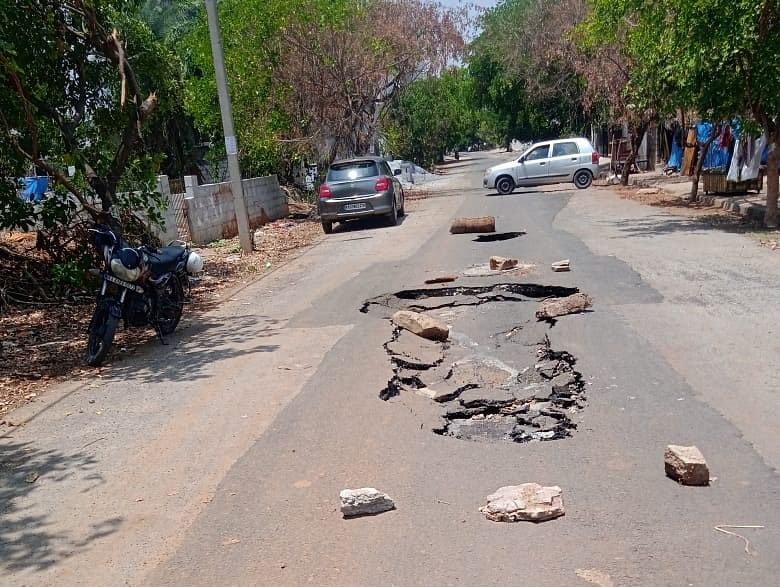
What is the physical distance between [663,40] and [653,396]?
399 inches

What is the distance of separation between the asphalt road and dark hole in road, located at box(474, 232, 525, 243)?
5.13 meters

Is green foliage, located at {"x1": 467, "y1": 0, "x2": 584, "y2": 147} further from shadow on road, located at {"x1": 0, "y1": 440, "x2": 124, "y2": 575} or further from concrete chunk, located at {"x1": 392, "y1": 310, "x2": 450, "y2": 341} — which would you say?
shadow on road, located at {"x1": 0, "y1": 440, "x2": 124, "y2": 575}

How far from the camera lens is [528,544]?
3.43 meters

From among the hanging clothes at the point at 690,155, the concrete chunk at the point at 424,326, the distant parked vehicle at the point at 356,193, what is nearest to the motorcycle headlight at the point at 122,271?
the concrete chunk at the point at 424,326

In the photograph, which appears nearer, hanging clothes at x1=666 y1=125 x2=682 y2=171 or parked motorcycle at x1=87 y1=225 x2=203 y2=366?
parked motorcycle at x1=87 y1=225 x2=203 y2=366

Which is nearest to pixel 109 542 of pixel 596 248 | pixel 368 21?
pixel 596 248

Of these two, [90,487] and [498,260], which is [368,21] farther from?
[90,487]

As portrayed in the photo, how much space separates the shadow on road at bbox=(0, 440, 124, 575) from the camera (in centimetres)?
372

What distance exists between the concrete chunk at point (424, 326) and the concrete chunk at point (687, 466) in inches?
130

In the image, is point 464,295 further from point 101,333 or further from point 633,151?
point 633,151

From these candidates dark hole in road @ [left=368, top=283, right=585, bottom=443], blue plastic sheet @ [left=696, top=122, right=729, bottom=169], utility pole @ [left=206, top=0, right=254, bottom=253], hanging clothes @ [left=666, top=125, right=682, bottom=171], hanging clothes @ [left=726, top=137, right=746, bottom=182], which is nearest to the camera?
dark hole in road @ [left=368, top=283, right=585, bottom=443]

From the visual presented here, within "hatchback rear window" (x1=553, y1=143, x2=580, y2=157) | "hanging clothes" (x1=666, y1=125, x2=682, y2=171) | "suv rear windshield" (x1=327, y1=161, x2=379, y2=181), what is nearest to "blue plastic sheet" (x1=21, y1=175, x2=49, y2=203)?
"suv rear windshield" (x1=327, y1=161, x2=379, y2=181)

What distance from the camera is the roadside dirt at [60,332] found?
7.11 meters

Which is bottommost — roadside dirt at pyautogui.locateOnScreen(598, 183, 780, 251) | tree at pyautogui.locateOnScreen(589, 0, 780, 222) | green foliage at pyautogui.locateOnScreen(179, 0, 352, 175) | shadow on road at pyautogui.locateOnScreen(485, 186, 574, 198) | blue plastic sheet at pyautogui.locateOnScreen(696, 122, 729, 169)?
roadside dirt at pyautogui.locateOnScreen(598, 183, 780, 251)
